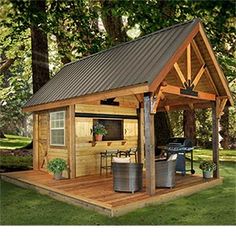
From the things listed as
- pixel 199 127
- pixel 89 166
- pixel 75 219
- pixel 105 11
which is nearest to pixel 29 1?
pixel 105 11

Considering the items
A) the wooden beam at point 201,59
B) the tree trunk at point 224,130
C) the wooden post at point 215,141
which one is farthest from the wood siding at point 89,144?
the tree trunk at point 224,130

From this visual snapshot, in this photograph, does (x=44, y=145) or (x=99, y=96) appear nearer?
(x=99, y=96)

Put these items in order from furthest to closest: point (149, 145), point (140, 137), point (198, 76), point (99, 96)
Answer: point (140, 137) → point (198, 76) → point (99, 96) → point (149, 145)

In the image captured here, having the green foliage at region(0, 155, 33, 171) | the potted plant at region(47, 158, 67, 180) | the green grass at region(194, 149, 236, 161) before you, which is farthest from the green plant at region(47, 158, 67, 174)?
the green grass at region(194, 149, 236, 161)

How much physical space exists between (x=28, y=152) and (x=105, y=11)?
20.1 ft

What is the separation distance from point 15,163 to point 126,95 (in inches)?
209

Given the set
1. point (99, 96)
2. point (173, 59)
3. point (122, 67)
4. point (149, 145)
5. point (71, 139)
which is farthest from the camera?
point (71, 139)

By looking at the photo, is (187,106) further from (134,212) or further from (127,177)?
(134,212)

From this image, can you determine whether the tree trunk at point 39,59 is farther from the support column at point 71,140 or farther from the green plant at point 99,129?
the support column at point 71,140

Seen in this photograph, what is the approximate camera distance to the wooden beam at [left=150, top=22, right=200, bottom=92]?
599cm

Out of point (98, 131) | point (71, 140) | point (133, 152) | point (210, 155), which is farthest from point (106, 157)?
point (210, 155)

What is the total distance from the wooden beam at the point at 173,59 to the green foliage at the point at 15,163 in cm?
636

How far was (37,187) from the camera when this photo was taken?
754cm

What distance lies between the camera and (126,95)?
7887mm
